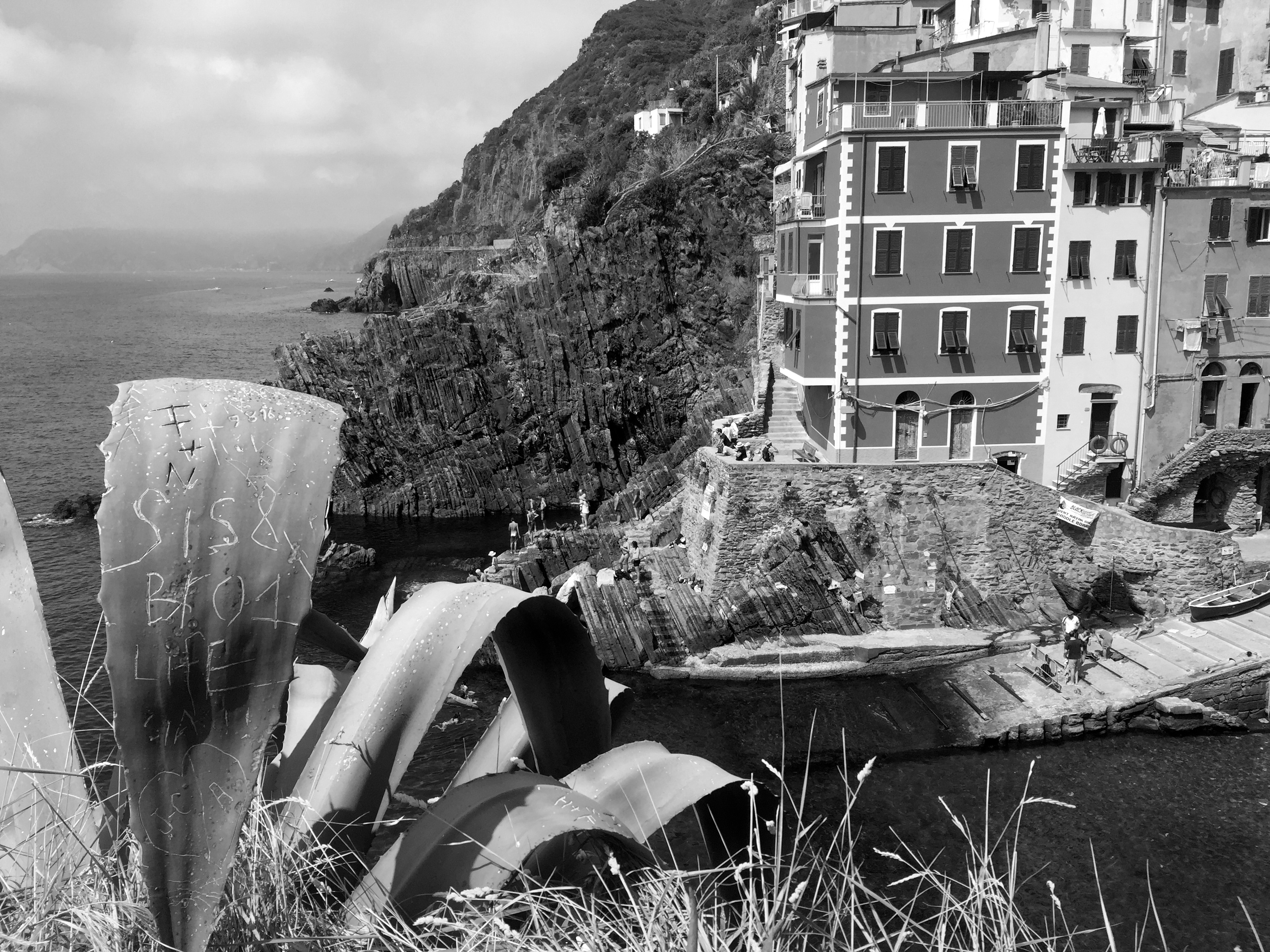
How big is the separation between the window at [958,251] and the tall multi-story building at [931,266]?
31 mm

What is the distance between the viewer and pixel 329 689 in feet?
14.9

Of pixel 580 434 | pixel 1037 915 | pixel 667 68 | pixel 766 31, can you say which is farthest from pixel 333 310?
pixel 1037 915

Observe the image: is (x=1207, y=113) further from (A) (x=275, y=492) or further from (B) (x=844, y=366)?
(A) (x=275, y=492)

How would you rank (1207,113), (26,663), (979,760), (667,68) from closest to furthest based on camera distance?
(26,663), (979,760), (1207,113), (667,68)

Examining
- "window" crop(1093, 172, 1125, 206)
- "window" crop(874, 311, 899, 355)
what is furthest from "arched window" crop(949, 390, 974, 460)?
"window" crop(1093, 172, 1125, 206)

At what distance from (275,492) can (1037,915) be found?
15.7 m

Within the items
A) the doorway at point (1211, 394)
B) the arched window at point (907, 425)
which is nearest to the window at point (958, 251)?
the arched window at point (907, 425)

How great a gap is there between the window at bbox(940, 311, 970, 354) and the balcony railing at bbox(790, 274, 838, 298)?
9.41 ft

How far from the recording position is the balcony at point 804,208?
2739 cm

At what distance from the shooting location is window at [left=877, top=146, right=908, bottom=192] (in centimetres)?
2572

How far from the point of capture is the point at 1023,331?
26672mm

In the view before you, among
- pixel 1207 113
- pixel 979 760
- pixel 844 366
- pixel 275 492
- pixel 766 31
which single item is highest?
pixel 766 31

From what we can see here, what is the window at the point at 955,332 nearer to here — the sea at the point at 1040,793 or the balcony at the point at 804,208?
the balcony at the point at 804,208

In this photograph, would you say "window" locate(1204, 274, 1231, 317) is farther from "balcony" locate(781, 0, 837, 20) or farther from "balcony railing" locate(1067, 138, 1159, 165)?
"balcony" locate(781, 0, 837, 20)
